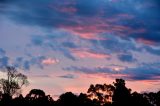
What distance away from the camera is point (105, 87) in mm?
124750

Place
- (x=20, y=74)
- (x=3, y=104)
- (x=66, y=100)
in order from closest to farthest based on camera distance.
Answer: (x=3, y=104), (x=66, y=100), (x=20, y=74)

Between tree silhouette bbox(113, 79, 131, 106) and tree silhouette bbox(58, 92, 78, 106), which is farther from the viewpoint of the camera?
tree silhouette bbox(113, 79, 131, 106)

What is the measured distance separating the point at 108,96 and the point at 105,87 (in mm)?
3293

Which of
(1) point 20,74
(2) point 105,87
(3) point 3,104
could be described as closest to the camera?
(3) point 3,104

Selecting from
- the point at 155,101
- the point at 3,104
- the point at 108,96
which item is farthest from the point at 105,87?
the point at 3,104

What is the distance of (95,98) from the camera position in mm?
123625

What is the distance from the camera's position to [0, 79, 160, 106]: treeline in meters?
102

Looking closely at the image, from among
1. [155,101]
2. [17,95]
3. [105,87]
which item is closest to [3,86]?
[17,95]

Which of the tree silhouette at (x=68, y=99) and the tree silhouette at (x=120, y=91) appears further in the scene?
the tree silhouette at (x=120, y=91)

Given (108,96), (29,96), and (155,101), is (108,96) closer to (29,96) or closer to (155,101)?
(155,101)

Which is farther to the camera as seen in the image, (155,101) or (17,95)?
(155,101)

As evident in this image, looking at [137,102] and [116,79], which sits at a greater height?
[116,79]

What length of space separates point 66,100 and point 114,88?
20031mm

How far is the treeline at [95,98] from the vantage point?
101562 millimetres
